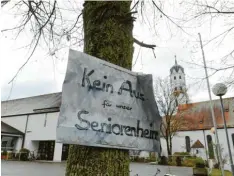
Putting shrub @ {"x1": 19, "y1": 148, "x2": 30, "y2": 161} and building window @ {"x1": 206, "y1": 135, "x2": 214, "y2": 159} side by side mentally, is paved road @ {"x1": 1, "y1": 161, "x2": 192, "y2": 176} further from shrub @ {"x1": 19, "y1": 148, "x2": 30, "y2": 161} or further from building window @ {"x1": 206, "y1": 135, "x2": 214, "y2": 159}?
building window @ {"x1": 206, "y1": 135, "x2": 214, "y2": 159}

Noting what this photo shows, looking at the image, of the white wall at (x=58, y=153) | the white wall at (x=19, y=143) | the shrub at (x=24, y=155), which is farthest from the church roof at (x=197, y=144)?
the white wall at (x=19, y=143)

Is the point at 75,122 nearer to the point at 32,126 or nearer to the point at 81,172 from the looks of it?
the point at 81,172

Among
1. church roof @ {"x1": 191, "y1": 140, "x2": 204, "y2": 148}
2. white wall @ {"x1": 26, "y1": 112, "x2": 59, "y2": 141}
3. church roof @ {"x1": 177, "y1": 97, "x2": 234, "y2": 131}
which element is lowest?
church roof @ {"x1": 191, "y1": 140, "x2": 204, "y2": 148}

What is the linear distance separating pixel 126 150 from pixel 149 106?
0.39 m

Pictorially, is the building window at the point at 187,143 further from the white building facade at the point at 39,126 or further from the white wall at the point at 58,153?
the white wall at the point at 58,153

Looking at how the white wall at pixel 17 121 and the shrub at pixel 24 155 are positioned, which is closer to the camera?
the shrub at pixel 24 155

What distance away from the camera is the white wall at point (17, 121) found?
29.8 meters

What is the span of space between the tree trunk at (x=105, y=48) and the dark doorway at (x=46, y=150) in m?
26.0

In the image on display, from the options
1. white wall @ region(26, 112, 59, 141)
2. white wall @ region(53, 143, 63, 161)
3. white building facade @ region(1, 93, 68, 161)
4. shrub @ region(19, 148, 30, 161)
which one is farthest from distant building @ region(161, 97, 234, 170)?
shrub @ region(19, 148, 30, 161)

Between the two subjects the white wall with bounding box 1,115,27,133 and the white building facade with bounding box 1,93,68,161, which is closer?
the white building facade with bounding box 1,93,68,161

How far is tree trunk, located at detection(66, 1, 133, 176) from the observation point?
5.05 feet

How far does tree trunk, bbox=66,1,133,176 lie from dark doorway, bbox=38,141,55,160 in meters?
26.0

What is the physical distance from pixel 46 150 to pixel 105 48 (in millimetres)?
Result: 27059

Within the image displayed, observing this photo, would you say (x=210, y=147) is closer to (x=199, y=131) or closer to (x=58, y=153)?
(x=199, y=131)
